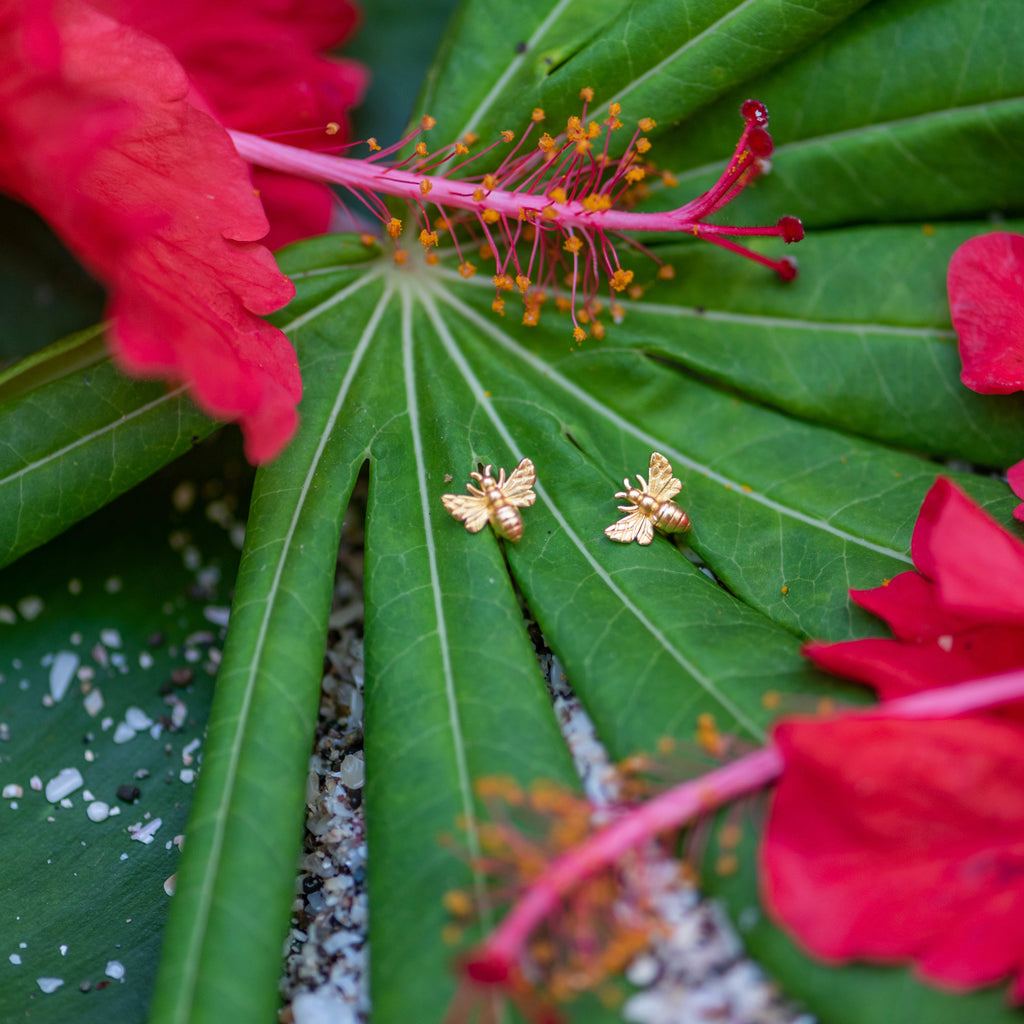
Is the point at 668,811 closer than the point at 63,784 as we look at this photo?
Yes

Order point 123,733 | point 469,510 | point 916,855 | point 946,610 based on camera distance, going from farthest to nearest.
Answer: point 123,733
point 469,510
point 946,610
point 916,855

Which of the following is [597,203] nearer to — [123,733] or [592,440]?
Answer: [592,440]

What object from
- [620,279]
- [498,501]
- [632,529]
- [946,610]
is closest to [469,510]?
[498,501]

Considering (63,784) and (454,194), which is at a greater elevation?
(454,194)

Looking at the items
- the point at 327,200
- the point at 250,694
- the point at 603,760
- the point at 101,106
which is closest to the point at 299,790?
the point at 250,694

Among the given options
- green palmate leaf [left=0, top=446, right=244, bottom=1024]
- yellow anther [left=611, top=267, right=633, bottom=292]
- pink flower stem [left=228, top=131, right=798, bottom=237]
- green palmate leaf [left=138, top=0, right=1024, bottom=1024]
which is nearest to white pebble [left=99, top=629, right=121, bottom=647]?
green palmate leaf [left=0, top=446, right=244, bottom=1024]

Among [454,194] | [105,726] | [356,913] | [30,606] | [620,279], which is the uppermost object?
[454,194]

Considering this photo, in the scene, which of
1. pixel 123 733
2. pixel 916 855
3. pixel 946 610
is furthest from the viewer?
pixel 123 733

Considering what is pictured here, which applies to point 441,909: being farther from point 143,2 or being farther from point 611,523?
point 143,2
